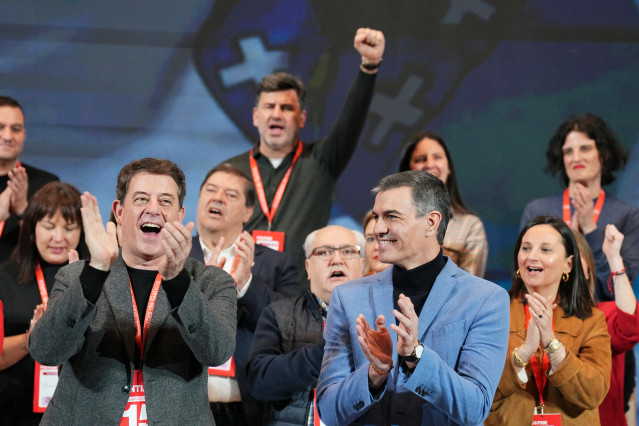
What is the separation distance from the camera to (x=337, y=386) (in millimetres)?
2398

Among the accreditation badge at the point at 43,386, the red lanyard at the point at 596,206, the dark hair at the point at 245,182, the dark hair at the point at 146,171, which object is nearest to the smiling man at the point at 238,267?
the dark hair at the point at 245,182

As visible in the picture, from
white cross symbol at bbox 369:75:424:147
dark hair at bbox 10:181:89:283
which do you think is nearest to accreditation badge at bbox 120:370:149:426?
dark hair at bbox 10:181:89:283

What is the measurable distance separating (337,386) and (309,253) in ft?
3.90

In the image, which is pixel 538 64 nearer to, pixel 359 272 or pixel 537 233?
pixel 537 233

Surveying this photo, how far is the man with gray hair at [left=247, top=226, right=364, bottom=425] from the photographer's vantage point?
3.01 metres

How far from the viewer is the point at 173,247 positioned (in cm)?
222

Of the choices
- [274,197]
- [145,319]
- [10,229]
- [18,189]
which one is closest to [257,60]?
[274,197]

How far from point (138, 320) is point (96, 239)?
332mm

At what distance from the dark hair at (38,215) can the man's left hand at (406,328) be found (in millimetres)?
2157

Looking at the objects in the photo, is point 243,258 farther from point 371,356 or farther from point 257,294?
point 371,356

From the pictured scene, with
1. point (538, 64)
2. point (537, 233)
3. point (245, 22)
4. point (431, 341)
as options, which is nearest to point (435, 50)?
point (538, 64)

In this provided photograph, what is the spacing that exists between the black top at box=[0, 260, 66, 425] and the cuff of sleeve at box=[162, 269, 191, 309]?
64.1 inches

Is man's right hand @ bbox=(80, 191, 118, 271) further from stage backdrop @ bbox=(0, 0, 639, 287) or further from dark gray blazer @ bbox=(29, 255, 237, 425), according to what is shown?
stage backdrop @ bbox=(0, 0, 639, 287)

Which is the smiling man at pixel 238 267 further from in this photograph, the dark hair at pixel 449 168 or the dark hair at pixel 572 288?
the dark hair at pixel 572 288
